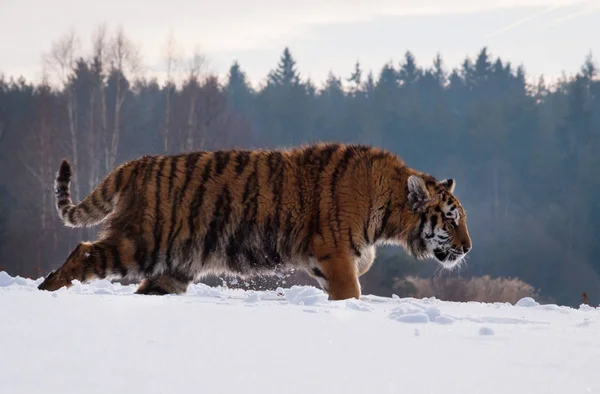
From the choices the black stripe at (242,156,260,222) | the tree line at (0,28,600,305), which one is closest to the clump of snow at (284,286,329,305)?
the black stripe at (242,156,260,222)

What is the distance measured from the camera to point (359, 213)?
6848mm

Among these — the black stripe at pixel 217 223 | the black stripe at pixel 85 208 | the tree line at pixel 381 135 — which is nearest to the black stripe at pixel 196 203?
the black stripe at pixel 217 223

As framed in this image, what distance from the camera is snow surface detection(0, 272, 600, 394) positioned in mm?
2742

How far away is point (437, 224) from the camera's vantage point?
24.1 feet

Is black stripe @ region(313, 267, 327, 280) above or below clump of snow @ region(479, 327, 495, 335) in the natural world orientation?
below

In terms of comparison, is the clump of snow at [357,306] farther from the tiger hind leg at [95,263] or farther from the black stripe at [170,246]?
the tiger hind leg at [95,263]

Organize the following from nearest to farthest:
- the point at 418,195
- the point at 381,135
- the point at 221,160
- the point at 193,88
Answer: the point at 221,160, the point at 418,195, the point at 193,88, the point at 381,135

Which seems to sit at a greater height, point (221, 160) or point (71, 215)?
point (221, 160)

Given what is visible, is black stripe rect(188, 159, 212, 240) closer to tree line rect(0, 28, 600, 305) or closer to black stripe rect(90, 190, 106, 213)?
black stripe rect(90, 190, 106, 213)

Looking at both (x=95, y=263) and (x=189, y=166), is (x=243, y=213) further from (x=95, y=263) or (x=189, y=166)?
(x=95, y=263)

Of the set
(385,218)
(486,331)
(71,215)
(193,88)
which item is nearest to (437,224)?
(385,218)

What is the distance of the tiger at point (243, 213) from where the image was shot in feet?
21.8

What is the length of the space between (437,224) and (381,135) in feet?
212

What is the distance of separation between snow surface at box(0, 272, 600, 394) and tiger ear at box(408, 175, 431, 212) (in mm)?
2424
